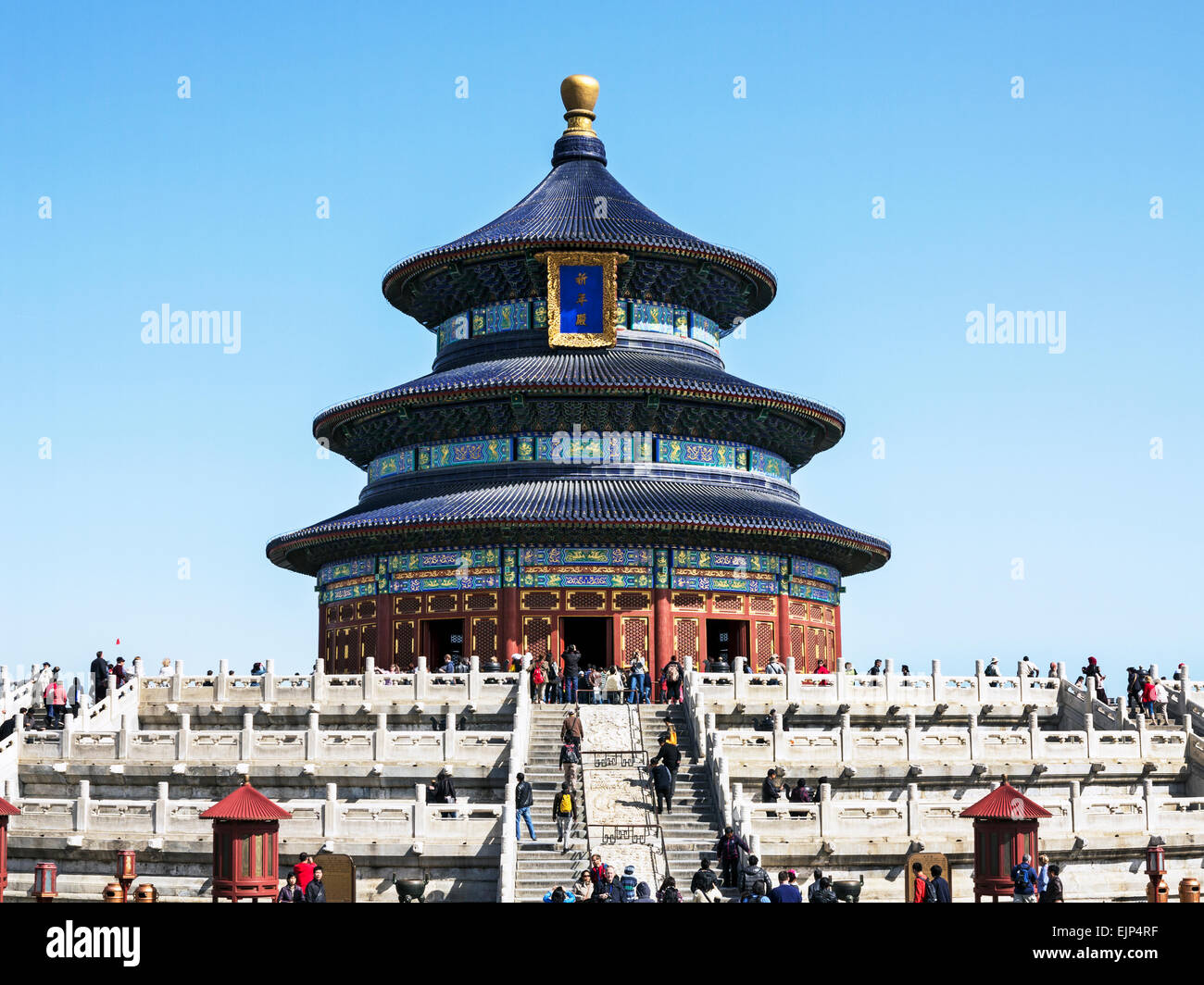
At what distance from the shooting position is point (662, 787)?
112ft

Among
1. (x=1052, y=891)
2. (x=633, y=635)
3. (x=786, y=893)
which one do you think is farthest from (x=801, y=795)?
(x=633, y=635)

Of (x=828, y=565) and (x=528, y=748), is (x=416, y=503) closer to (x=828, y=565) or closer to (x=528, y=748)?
(x=828, y=565)

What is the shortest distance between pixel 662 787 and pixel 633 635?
62.5 ft

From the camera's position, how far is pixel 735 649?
54.5 metres

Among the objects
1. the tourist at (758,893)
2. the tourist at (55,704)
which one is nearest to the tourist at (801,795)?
the tourist at (758,893)

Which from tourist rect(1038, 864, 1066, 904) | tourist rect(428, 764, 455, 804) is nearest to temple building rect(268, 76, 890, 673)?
tourist rect(428, 764, 455, 804)

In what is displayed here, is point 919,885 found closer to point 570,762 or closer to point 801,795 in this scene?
point 801,795

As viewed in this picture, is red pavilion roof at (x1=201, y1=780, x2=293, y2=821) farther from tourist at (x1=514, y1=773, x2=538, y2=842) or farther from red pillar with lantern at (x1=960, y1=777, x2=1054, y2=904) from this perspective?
red pillar with lantern at (x1=960, y1=777, x2=1054, y2=904)

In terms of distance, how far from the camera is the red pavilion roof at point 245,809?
98.5 ft

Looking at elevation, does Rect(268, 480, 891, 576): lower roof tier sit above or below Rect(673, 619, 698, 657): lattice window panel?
above

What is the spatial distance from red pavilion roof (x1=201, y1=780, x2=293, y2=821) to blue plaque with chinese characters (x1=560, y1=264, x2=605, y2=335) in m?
29.8

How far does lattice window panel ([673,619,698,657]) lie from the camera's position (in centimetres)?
5331

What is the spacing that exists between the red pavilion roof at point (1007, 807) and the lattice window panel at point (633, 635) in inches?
897
